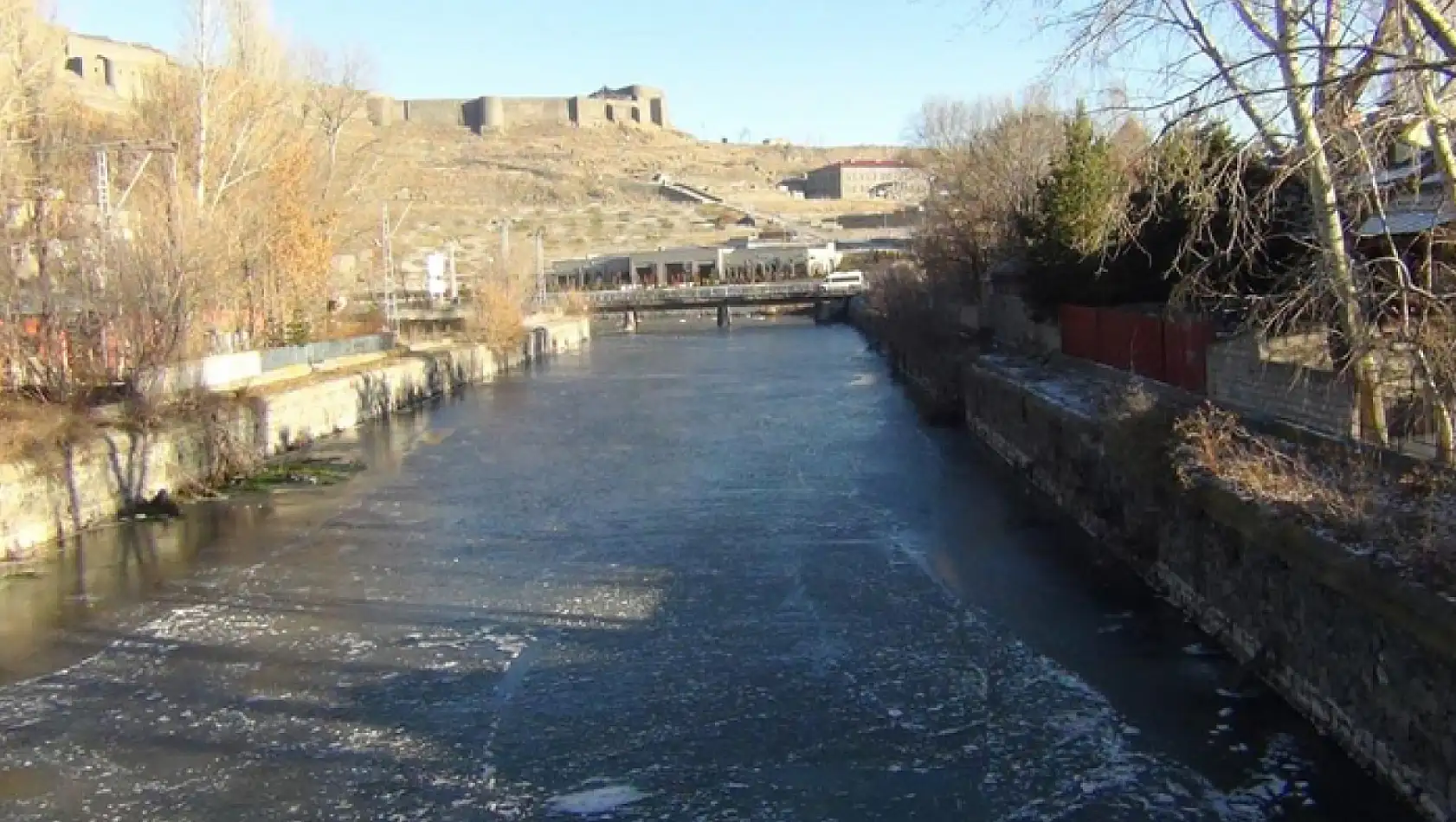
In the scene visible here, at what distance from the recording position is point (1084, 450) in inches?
689

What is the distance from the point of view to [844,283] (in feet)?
283

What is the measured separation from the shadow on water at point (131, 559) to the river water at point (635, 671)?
0.25 ft

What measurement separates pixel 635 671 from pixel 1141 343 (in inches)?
512

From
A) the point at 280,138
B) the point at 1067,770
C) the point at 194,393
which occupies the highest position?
the point at 280,138

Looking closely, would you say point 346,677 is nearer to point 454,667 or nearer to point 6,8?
point 454,667

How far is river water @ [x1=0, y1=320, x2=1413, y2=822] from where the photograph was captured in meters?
Answer: 8.81

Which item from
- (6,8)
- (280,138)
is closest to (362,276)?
(280,138)

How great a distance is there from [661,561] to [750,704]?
5.48m

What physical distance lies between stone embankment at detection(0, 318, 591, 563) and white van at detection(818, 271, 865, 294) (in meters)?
45.6

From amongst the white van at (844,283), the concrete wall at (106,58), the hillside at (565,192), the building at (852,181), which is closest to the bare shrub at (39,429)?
the white van at (844,283)

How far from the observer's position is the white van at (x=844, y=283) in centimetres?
8212

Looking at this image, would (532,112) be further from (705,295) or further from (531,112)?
(705,295)

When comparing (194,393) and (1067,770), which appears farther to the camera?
(194,393)

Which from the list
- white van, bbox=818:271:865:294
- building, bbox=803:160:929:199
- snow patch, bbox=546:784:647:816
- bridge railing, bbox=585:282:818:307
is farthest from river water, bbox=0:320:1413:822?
building, bbox=803:160:929:199
